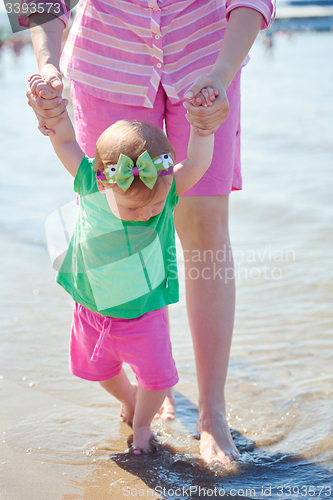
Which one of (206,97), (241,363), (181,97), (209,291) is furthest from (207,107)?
(241,363)

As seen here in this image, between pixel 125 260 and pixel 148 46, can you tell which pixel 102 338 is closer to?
pixel 125 260

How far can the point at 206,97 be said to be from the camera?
1.53m

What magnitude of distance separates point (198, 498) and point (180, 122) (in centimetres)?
124

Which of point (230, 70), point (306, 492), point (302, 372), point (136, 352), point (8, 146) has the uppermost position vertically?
point (8, 146)

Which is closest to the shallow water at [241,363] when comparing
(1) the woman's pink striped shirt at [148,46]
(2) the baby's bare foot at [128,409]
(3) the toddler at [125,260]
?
(2) the baby's bare foot at [128,409]

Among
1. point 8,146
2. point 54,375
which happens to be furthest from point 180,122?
point 8,146

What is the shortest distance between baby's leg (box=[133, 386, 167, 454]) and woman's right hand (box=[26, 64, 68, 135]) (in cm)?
92

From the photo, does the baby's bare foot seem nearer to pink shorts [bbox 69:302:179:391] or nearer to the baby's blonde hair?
pink shorts [bbox 69:302:179:391]

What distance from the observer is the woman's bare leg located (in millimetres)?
1942

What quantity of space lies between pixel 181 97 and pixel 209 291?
70 centimetres

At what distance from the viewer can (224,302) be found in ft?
6.50

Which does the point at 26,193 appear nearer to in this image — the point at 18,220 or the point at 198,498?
the point at 18,220

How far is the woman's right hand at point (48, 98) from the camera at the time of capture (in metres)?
1.59

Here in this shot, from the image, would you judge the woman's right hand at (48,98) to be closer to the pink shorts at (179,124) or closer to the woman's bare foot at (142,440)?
the pink shorts at (179,124)
